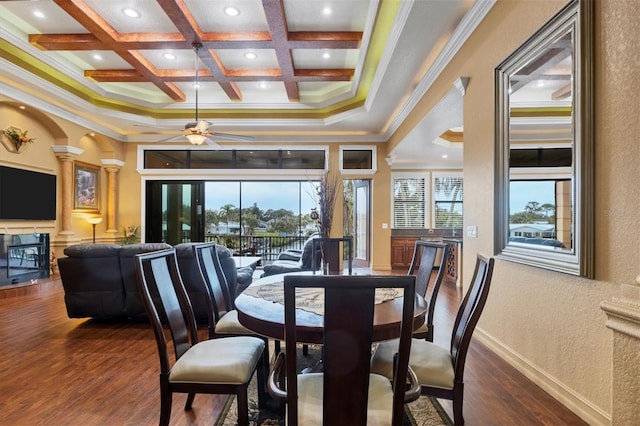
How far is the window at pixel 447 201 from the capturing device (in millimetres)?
8953

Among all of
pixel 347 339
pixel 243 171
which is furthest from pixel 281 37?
pixel 347 339

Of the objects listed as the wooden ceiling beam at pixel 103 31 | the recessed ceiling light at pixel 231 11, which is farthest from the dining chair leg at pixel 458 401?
the wooden ceiling beam at pixel 103 31

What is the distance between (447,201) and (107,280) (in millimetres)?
7941

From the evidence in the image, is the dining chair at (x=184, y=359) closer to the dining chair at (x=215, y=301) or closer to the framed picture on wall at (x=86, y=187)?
the dining chair at (x=215, y=301)

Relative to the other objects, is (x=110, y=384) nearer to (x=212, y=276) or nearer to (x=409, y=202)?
(x=212, y=276)

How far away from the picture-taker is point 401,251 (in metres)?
8.45

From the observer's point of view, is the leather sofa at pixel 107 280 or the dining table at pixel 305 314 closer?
the dining table at pixel 305 314

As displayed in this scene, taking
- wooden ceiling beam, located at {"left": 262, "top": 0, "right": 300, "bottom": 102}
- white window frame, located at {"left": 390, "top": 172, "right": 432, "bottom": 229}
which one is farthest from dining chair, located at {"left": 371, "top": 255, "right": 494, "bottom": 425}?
white window frame, located at {"left": 390, "top": 172, "right": 432, "bottom": 229}

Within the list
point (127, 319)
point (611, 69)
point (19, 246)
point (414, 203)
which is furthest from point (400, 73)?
point (19, 246)

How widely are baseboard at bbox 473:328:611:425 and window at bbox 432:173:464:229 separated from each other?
6.19 metres

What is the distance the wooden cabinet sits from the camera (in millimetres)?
8406

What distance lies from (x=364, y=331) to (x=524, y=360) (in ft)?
7.09

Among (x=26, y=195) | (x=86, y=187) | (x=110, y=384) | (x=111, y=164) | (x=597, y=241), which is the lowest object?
(x=110, y=384)

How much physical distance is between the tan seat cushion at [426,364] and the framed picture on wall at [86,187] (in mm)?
6999
